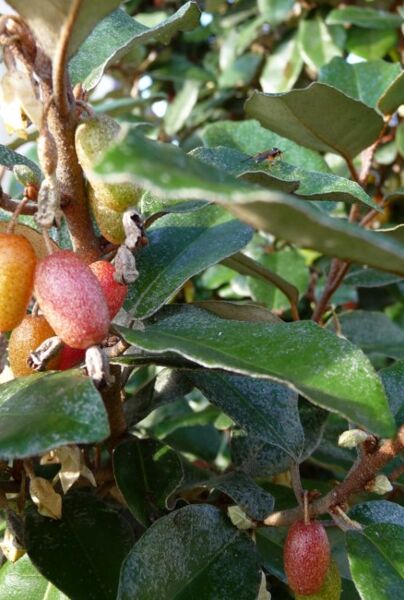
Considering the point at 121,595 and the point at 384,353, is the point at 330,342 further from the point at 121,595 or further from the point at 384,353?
the point at 384,353

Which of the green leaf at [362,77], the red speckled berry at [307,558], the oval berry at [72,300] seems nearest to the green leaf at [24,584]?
the red speckled berry at [307,558]

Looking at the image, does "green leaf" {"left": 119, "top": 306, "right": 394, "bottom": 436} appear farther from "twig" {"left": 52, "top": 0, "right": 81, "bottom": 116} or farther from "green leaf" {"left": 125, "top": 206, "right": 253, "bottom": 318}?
"twig" {"left": 52, "top": 0, "right": 81, "bottom": 116}

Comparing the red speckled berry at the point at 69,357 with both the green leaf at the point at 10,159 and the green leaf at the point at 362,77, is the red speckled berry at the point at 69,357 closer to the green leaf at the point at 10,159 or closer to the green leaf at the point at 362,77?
the green leaf at the point at 10,159

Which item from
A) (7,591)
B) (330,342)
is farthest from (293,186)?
(7,591)

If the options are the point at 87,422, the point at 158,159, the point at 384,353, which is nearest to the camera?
the point at 158,159

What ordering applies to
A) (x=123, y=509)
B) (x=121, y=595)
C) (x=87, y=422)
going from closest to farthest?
(x=87, y=422), (x=121, y=595), (x=123, y=509)

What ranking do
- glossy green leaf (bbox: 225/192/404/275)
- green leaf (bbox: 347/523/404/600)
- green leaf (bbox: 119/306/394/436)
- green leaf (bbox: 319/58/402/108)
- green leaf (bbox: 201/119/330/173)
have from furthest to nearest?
green leaf (bbox: 319/58/402/108)
green leaf (bbox: 201/119/330/173)
green leaf (bbox: 347/523/404/600)
green leaf (bbox: 119/306/394/436)
glossy green leaf (bbox: 225/192/404/275)

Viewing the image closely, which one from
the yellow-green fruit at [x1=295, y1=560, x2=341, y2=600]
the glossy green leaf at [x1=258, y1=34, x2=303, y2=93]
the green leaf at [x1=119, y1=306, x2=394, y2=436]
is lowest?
the glossy green leaf at [x1=258, y1=34, x2=303, y2=93]

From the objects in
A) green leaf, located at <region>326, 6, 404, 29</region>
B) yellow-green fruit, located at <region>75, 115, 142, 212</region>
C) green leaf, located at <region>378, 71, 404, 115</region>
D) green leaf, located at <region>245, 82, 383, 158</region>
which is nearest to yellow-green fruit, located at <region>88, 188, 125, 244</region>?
yellow-green fruit, located at <region>75, 115, 142, 212</region>
